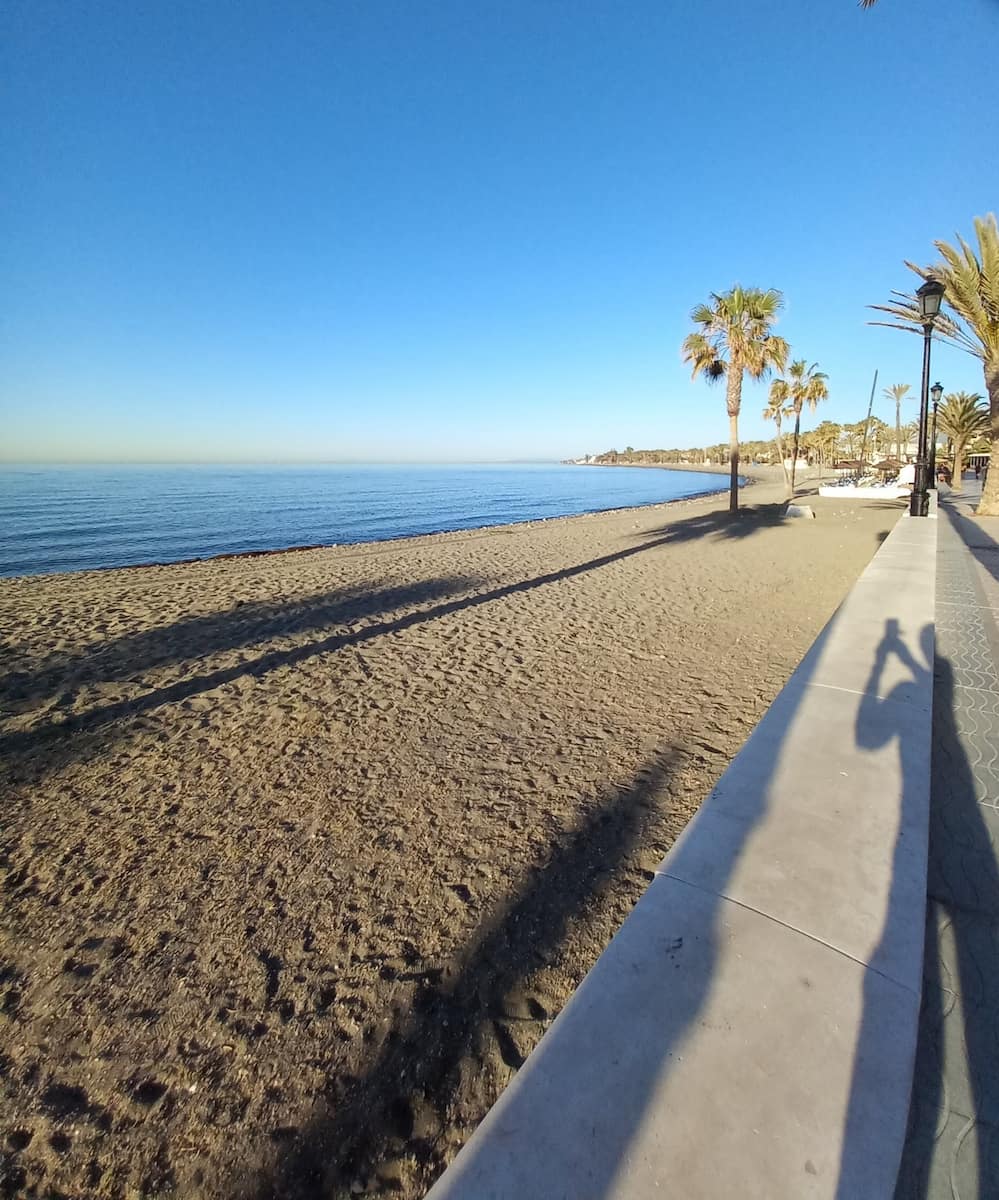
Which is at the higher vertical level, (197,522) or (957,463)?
(957,463)

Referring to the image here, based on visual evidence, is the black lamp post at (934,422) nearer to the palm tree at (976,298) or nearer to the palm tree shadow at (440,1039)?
the palm tree at (976,298)

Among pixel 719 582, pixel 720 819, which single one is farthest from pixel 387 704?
pixel 719 582

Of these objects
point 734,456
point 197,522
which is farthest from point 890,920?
point 197,522

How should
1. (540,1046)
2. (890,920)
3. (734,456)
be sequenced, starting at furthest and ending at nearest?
(734,456)
(890,920)
(540,1046)

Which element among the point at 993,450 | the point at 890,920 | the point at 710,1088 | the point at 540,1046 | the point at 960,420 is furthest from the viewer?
the point at 960,420

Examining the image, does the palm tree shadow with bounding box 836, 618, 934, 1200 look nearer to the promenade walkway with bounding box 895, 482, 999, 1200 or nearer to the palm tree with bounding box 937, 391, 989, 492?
Answer: the promenade walkway with bounding box 895, 482, 999, 1200

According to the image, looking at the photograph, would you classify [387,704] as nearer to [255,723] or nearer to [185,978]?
[255,723]

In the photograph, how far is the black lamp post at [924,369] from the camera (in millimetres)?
10008

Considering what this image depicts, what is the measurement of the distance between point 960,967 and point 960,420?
119 feet

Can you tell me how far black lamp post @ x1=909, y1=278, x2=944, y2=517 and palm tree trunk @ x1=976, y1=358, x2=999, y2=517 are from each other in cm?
344

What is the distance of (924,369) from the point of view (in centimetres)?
1164

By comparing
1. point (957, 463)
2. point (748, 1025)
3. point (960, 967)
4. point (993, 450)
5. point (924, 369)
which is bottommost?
point (960, 967)

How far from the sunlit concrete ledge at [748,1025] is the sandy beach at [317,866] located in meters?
0.51

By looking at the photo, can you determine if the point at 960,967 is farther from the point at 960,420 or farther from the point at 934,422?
the point at 960,420
